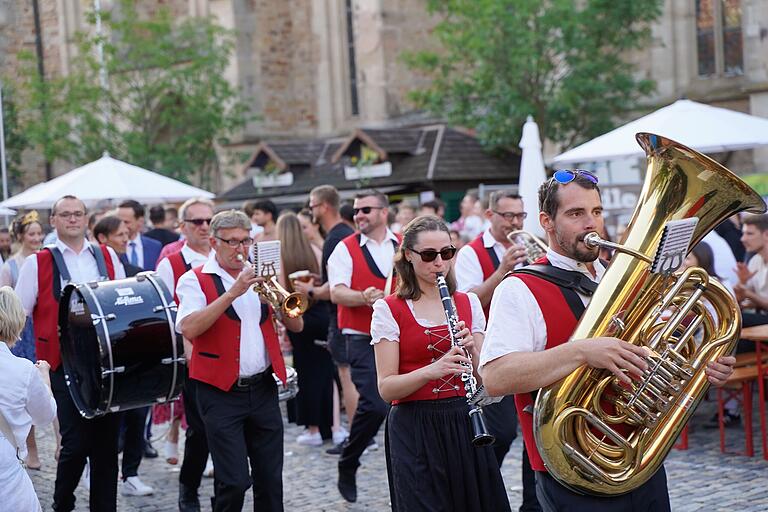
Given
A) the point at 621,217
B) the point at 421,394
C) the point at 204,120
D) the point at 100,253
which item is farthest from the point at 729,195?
the point at 204,120

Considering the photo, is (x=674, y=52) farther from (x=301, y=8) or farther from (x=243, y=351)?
(x=243, y=351)

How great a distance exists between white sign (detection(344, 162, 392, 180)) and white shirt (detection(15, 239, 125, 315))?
12436 mm

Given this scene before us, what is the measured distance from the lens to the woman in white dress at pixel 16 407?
4.69 meters

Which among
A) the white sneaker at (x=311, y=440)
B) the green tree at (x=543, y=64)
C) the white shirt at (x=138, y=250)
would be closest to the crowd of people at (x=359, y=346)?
the white sneaker at (x=311, y=440)

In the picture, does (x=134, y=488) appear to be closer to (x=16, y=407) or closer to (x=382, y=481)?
(x=382, y=481)

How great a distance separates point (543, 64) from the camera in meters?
17.6

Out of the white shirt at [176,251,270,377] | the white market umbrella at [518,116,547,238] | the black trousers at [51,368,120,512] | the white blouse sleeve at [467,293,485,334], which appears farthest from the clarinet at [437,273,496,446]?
the white market umbrella at [518,116,547,238]

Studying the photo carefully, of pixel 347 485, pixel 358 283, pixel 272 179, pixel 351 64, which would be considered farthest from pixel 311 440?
pixel 351 64

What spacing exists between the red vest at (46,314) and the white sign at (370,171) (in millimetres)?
12965

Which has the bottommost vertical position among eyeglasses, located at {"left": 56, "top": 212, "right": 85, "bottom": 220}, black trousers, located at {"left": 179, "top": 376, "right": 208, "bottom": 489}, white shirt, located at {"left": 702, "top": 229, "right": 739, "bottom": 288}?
black trousers, located at {"left": 179, "top": 376, "right": 208, "bottom": 489}

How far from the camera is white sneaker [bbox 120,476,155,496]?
807 cm

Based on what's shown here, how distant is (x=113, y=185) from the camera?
1268 cm

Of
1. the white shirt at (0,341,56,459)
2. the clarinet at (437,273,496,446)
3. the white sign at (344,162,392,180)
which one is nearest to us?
the clarinet at (437,273,496,446)

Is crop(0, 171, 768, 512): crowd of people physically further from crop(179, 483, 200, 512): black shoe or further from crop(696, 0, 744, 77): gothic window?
crop(696, 0, 744, 77): gothic window
